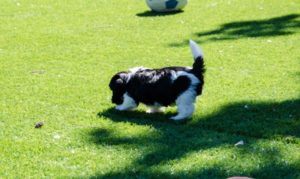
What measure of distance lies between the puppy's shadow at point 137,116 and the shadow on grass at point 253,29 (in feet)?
11.1

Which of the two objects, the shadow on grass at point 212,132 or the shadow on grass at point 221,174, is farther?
the shadow on grass at point 212,132

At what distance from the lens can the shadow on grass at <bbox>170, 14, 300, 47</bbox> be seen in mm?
10195

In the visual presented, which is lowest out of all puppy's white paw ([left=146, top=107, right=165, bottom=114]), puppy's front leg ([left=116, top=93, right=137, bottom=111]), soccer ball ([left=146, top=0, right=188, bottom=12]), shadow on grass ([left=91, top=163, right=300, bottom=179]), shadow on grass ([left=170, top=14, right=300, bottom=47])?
soccer ball ([left=146, top=0, right=188, bottom=12])

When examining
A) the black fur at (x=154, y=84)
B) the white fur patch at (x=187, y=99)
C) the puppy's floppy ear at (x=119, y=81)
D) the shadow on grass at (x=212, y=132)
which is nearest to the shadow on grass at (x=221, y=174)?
the shadow on grass at (x=212, y=132)

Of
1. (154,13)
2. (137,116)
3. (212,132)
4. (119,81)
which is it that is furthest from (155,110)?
(154,13)

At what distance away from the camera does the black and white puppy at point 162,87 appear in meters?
6.20

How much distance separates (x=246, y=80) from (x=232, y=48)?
1835mm

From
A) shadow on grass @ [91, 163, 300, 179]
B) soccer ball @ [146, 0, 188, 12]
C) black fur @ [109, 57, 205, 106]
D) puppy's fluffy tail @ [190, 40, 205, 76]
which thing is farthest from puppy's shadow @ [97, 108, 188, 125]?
soccer ball @ [146, 0, 188, 12]

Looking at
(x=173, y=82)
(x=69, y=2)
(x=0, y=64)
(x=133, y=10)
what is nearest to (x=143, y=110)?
(x=173, y=82)

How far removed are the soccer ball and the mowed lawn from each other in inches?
8.6

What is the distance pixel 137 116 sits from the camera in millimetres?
6512

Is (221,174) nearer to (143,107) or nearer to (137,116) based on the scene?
(137,116)

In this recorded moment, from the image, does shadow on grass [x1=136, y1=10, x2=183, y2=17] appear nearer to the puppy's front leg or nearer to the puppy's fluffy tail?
the puppy's front leg

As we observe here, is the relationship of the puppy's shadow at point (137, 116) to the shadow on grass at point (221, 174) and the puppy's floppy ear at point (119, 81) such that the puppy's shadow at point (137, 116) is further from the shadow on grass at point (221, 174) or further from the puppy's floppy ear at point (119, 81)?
the shadow on grass at point (221, 174)
